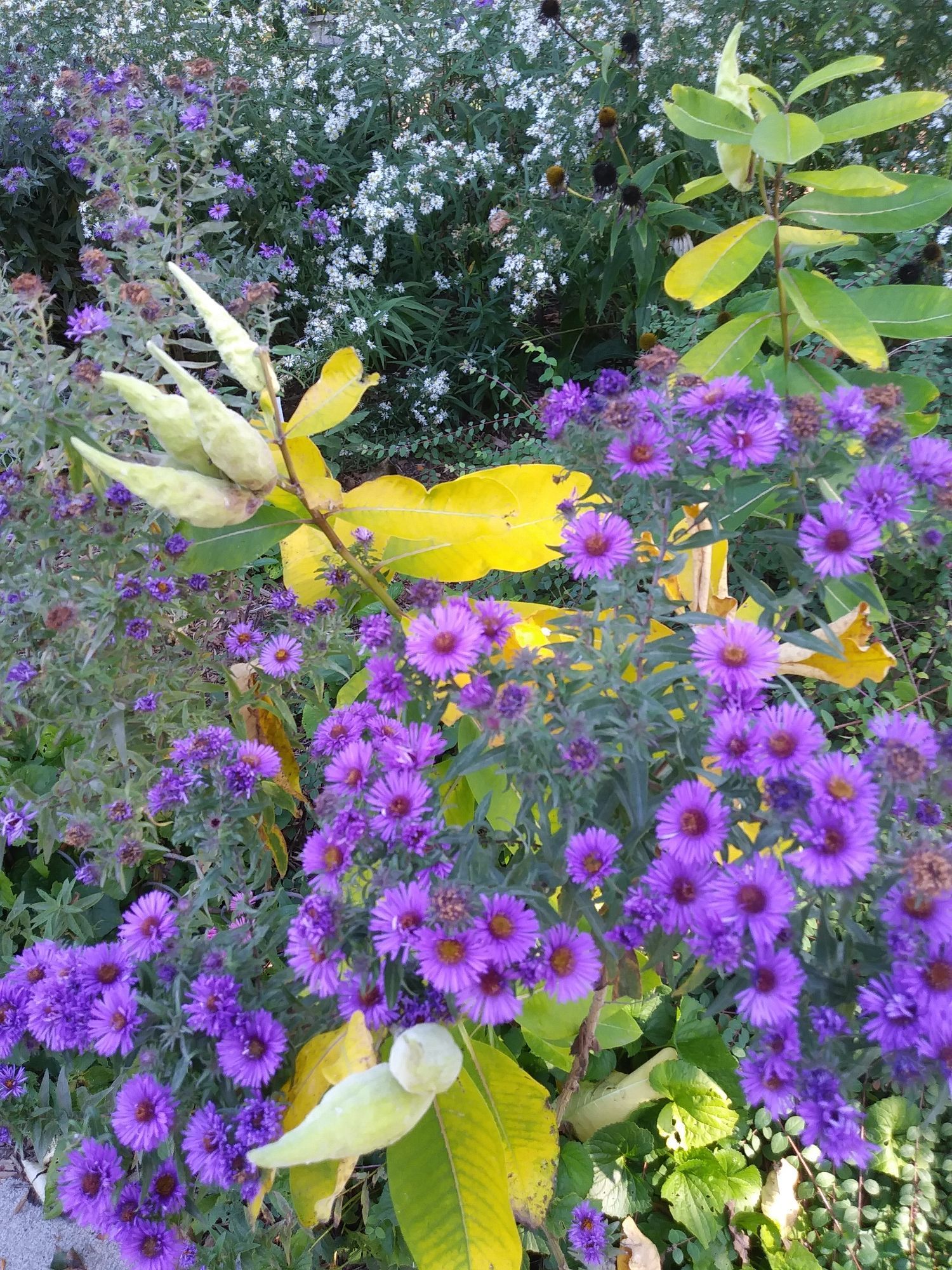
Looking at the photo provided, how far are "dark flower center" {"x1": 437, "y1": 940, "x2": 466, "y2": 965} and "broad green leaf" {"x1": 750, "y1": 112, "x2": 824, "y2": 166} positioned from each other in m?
0.98

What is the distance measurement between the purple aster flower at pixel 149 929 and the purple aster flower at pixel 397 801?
0.89 ft

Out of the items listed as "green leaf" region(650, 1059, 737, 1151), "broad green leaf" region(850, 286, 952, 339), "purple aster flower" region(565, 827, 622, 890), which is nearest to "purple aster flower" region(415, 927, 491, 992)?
"purple aster flower" region(565, 827, 622, 890)

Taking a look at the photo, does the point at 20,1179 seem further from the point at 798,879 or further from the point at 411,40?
the point at 411,40

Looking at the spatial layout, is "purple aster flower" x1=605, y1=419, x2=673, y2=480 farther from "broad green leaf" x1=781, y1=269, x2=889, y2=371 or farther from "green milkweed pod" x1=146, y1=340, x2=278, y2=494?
"broad green leaf" x1=781, y1=269, x2=889, y2=371

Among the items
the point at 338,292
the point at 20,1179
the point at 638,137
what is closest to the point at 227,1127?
the point at 20,1179

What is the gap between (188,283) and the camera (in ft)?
3.16

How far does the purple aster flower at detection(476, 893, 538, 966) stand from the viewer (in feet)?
2.30

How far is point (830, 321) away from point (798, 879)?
885mm

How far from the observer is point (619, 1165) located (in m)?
1.35

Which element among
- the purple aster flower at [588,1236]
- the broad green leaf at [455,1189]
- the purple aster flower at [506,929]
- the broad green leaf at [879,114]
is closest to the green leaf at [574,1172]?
the purple aster flower at [588,1236]

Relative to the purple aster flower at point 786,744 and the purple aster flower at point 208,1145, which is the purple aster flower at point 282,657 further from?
the purple aster flower at point 786,744

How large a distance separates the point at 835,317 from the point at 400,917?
41.5 inches

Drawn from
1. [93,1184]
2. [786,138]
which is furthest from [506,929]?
[786,138]

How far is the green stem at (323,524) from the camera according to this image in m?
1.08
